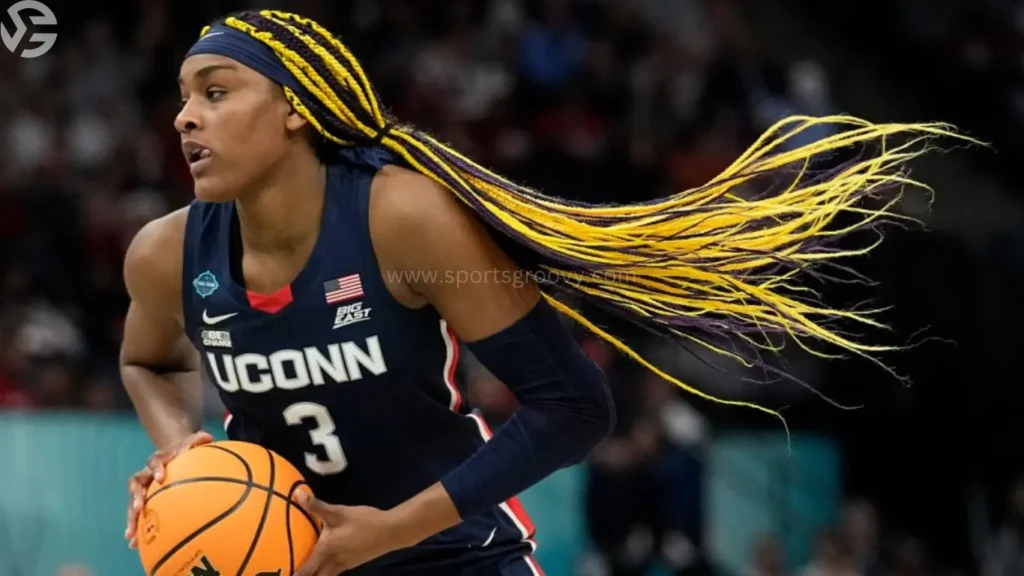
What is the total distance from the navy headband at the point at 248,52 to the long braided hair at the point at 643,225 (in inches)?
0.6

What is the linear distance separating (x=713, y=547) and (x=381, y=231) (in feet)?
17.2

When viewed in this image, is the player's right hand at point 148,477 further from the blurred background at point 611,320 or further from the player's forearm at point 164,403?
the blurred background at point 611,320

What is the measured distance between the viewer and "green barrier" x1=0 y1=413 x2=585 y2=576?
6879 mm

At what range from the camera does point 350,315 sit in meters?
3.35

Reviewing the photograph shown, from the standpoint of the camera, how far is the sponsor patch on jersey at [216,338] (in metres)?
3.46

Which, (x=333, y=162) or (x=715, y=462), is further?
(x=715, y=462)

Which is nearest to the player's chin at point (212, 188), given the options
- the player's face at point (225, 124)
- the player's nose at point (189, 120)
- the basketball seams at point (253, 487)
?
the player's face at point (225, 124)

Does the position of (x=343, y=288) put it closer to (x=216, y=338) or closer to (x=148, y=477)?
(x=216, y=338)

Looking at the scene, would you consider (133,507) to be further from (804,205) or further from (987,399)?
(987,399)

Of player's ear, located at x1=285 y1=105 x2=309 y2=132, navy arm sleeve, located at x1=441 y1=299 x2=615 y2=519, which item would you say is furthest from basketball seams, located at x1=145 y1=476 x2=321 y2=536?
player's ear, located at x1=285 y1=105 x2=309 y2=132

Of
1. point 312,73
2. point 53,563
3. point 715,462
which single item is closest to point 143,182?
point 53,563

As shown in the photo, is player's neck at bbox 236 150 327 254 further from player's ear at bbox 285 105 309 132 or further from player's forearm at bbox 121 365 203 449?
player's forearm at bbox 121 365 203 449

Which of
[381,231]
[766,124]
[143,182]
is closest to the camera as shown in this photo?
[381,231]

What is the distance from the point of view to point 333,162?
3.49 meters
